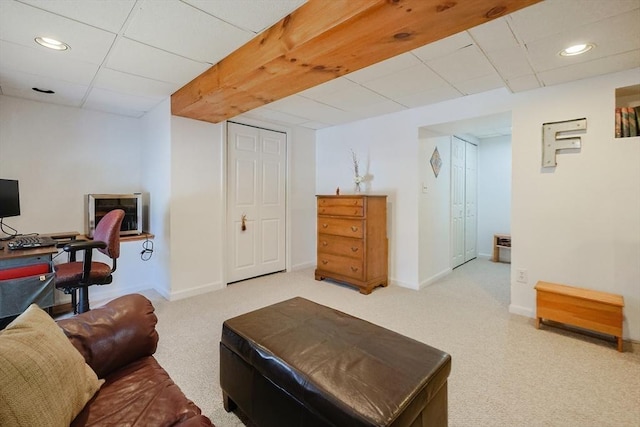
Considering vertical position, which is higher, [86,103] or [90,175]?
[86,103]

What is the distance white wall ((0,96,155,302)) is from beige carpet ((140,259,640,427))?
1.19 meters

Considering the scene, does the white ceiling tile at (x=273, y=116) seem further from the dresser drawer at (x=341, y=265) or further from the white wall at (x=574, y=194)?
the dresser drawer at (x=341, y=265)

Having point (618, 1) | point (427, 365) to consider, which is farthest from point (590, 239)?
point (427, 365)

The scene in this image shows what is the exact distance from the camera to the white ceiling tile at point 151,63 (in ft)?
7.17

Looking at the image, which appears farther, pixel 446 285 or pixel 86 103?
pixel 446 285

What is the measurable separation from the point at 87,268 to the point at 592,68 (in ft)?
14.2

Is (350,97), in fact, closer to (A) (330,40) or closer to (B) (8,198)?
(A) (330,40)

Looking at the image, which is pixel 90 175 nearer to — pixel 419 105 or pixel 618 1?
pixel 419 105

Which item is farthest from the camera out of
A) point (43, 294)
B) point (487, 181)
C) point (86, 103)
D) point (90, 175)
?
point (487, 181)

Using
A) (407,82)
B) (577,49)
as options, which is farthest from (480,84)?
(577,49)

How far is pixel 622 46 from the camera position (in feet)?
6.79

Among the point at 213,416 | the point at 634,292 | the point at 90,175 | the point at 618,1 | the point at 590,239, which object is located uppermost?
the point at 618,1

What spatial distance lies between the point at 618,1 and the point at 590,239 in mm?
1872

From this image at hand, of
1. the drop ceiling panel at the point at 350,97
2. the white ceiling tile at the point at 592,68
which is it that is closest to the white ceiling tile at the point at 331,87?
the drop ceiling panel at the point at 350,97
